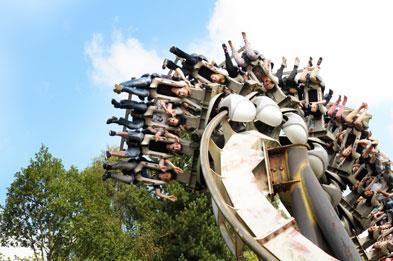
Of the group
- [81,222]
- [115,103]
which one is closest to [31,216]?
[81,222]

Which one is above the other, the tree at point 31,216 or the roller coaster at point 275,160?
the tree at point 31,216

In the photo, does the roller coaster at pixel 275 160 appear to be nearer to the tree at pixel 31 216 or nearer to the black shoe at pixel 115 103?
the black shoe at pixel 115 103

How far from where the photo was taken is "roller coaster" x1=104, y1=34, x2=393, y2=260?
6.46m

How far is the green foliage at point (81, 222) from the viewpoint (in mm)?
18172

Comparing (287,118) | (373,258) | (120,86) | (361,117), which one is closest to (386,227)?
(373,258)

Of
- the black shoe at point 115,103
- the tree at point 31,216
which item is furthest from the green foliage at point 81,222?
the black shoe at point 115,103

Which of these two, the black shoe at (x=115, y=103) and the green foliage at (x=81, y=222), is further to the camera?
the green foliage at (x=81, y=222)

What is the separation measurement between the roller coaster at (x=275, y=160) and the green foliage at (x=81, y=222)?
25.3ft

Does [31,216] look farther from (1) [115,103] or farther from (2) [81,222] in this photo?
(1) [115,103]

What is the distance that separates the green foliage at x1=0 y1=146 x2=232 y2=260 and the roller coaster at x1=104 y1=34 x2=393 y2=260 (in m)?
7.71

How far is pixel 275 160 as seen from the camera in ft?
24.9

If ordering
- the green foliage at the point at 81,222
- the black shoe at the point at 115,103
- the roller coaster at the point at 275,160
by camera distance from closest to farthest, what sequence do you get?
the roller coaster at the point at 275,160
the black shoe at the point at 115,103
the green foliage at the point at 81,222

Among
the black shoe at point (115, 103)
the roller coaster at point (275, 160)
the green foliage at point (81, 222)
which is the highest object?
the green foliage at point (81, 222)

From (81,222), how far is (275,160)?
13.4 meters
